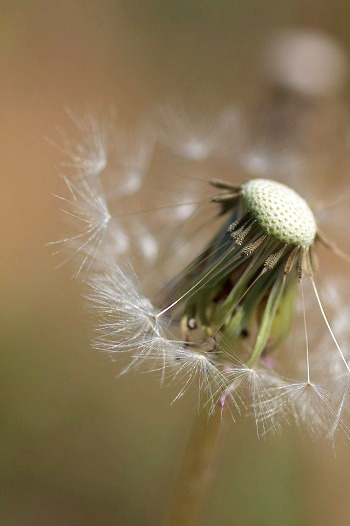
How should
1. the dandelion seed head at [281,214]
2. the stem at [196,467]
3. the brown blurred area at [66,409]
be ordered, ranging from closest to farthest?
the dandelion seed head at [281,214] < the stem at [196,467] < the brown blurred area at [66,409]

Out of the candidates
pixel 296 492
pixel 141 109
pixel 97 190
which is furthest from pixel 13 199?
pixel 296 492

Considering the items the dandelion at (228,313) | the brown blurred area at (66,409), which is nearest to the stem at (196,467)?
the dandelion at (228,313)

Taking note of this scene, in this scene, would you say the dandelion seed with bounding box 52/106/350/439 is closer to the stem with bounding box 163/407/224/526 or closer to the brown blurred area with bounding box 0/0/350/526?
the stem with bounding box 163/407/224/526

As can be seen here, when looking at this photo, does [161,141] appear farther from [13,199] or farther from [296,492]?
[296,492]

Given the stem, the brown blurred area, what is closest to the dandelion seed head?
the stem

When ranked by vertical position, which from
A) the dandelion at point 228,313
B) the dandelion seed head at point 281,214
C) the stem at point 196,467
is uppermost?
the dandelion seed head at point 281,214

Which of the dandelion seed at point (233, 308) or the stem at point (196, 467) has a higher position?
the dandelion seed at point (233, 308)

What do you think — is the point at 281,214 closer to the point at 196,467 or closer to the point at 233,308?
the point at 233,308

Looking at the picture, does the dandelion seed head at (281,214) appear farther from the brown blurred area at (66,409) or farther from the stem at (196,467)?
the brown blurred area at (66,409)
